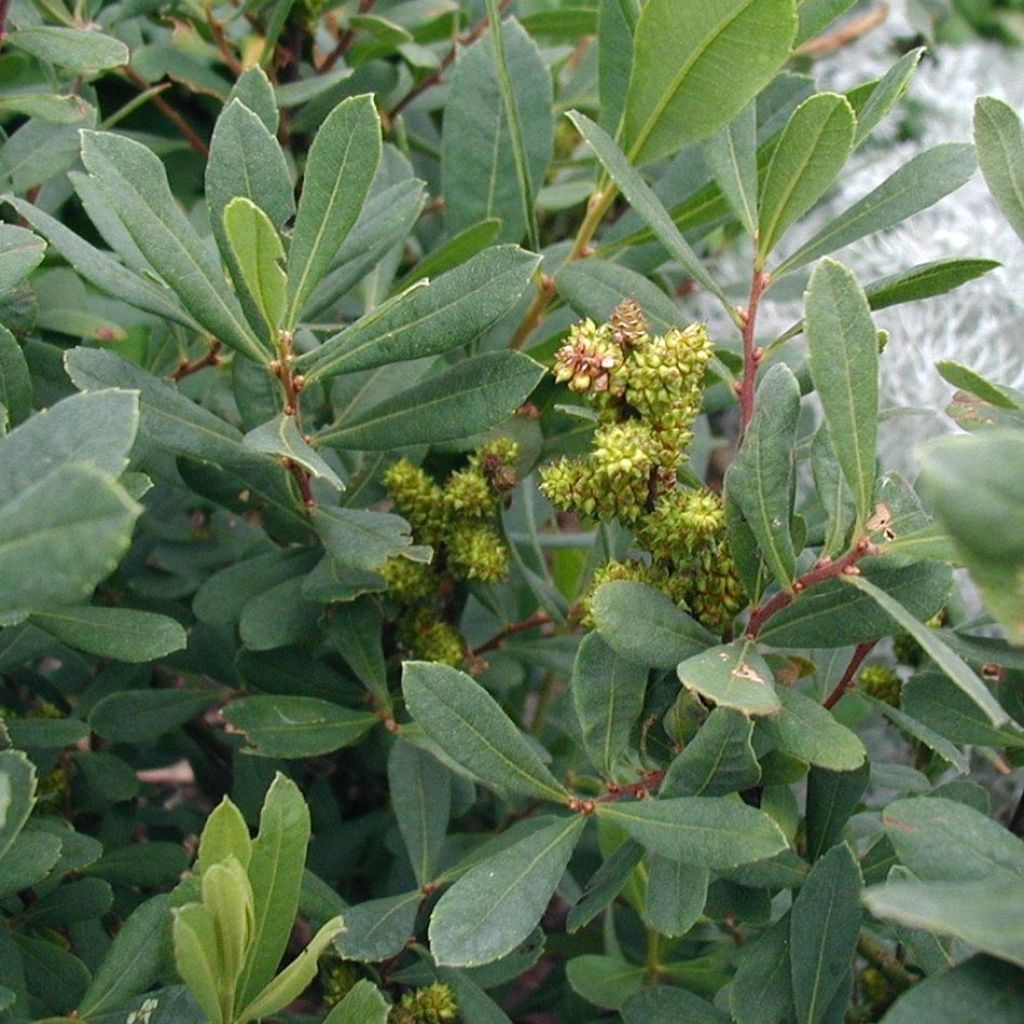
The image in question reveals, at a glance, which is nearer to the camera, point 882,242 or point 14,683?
point 14,683

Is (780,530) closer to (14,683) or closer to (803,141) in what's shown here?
(803,141)

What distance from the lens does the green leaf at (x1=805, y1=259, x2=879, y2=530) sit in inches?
28.1

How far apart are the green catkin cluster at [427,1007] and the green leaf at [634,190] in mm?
546

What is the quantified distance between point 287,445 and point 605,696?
0.26 meters

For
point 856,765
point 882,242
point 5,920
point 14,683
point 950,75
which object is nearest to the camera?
point 856,765

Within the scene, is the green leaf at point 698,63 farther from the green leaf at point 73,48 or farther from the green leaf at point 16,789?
the green leaf at point 16,789

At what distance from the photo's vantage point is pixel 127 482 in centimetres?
80

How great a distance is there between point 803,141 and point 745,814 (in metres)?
0.44

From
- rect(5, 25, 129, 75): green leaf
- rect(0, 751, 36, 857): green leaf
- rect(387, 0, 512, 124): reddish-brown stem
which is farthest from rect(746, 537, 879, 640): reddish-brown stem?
rect(387, 0, 512, 124): reddish-brown stem

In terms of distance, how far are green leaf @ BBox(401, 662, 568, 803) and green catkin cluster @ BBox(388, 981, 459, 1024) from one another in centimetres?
21

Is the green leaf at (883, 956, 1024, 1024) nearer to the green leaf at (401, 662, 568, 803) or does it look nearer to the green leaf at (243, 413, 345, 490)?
the green leaf at (401, 662, 568, 803)

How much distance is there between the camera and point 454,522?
0.97 meters

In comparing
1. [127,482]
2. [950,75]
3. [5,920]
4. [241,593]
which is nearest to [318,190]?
[127,482]

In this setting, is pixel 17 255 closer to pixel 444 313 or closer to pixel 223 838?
pixel 444 313
